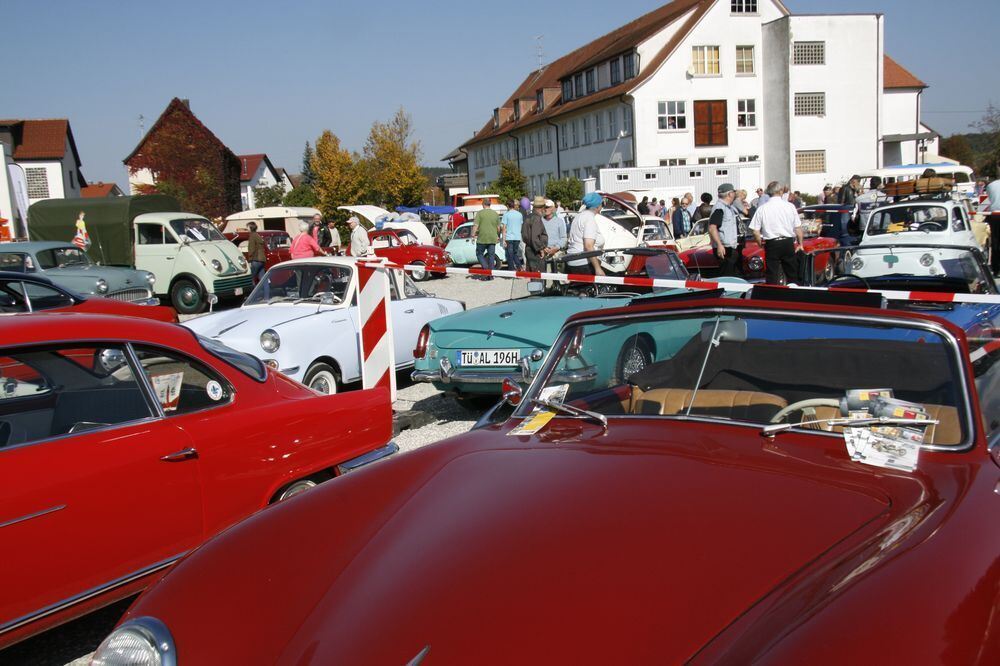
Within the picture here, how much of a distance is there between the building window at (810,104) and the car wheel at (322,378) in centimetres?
4144

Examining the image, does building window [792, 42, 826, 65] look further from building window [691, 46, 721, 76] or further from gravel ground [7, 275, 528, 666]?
gravel ground [7, 275, 528, 666]

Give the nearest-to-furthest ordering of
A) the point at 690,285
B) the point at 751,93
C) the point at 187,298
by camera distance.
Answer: the point at 690,285
the point at 187,298
the point at 751,93

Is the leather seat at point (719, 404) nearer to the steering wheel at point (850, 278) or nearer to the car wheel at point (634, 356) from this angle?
the car wheel at point (634, 356)

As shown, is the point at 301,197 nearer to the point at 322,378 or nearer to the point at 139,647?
the point at 322,378

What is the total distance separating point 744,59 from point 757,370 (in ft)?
149

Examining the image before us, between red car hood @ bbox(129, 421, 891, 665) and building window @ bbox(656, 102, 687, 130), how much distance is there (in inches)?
Answer: 1673

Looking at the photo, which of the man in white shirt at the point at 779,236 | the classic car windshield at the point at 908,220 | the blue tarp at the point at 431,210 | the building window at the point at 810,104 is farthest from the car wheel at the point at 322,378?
the building window at the point at 810,104

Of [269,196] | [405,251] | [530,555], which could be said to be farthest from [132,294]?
[269,196]

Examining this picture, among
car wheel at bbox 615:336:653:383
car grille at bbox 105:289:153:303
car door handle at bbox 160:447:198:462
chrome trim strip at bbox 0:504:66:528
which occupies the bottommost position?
chrome trim strip at bbox 0:504:66:528

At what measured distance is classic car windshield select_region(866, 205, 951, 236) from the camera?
14602 millimetres

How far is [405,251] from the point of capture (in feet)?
71.2

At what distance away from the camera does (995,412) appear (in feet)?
10.5

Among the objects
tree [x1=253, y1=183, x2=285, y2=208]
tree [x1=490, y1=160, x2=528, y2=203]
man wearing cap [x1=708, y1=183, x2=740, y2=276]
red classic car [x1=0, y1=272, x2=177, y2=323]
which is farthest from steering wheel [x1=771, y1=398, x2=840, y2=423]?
tree [x1=253, y1=183, x2=285, y2=208]

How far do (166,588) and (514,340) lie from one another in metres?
4.80
